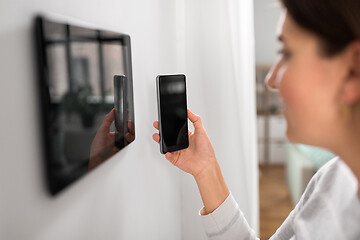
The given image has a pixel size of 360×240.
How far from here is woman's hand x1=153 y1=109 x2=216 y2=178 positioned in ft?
3.11

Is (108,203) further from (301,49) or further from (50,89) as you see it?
(301,49)

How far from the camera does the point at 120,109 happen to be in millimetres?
793

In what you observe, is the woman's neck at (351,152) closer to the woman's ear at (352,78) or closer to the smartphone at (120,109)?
the woman's ear at (352,78)

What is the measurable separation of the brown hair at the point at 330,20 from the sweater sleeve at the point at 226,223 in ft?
1.67

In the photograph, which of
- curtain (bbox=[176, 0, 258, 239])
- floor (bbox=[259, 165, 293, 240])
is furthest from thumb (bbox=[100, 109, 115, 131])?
floor (bbox=[259, 165, 293, 240])

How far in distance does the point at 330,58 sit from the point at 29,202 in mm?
511

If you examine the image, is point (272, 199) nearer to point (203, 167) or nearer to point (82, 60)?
point (203, 167)

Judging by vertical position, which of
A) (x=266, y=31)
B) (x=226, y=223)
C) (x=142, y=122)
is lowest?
(x=226, y=223)

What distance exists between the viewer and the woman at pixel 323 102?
54 centimetres

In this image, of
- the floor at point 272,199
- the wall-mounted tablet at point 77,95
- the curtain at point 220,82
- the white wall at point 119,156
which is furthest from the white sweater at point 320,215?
the floor at point 272,199

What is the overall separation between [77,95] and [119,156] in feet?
1.01

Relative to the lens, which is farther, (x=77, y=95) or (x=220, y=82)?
(x=220, y=82)

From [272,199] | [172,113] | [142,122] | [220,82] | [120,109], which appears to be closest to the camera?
[120,109]

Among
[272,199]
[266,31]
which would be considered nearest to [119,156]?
[272,199]
